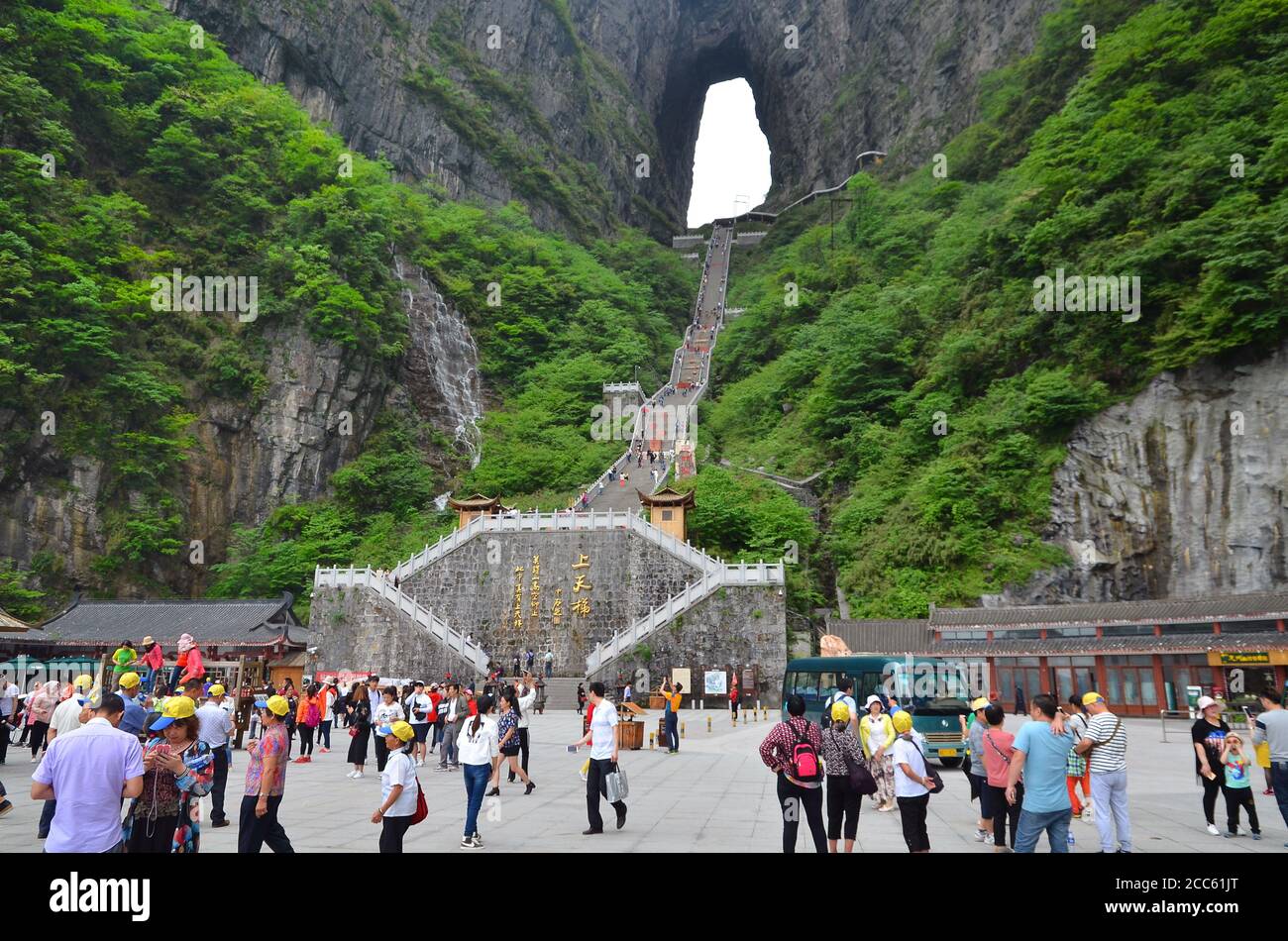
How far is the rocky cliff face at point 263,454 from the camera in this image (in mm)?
33250

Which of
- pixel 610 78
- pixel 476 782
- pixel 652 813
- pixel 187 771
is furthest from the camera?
pixel 610 78

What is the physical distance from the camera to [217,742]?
8562mm

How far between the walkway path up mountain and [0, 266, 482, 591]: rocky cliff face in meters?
10.2

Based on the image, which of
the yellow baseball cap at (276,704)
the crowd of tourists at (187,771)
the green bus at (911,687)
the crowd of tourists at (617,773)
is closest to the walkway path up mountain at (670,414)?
the green bus at (911,687)

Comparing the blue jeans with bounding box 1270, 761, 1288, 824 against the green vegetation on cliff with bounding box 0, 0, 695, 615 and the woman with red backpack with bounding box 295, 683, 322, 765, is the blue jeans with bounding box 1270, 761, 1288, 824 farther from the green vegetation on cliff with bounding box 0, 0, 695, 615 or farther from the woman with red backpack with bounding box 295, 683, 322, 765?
the green vegetation on cliff with bounding box 0, 0, 695, 615

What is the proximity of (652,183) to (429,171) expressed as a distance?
3673 centimetres

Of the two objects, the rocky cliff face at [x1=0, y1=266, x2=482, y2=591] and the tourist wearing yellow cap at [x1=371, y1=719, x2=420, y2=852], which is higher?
the rocky cliff face at [x1=0, y1=266, x2=482, y2=591]

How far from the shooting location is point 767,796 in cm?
1077

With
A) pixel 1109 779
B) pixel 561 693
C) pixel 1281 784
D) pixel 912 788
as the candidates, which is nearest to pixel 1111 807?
pixel 1109 779

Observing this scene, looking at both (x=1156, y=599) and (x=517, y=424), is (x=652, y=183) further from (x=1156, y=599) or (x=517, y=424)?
(x=1156, y=599)

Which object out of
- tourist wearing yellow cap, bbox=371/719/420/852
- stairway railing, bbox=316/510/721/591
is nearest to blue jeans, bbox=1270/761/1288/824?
tourist wearing yellow cap, bbox=371/719/420/852

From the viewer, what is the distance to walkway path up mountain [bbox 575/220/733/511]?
38.4 meters

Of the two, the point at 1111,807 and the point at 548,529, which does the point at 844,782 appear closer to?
the point at 1111,807

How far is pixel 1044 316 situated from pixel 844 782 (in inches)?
1172
